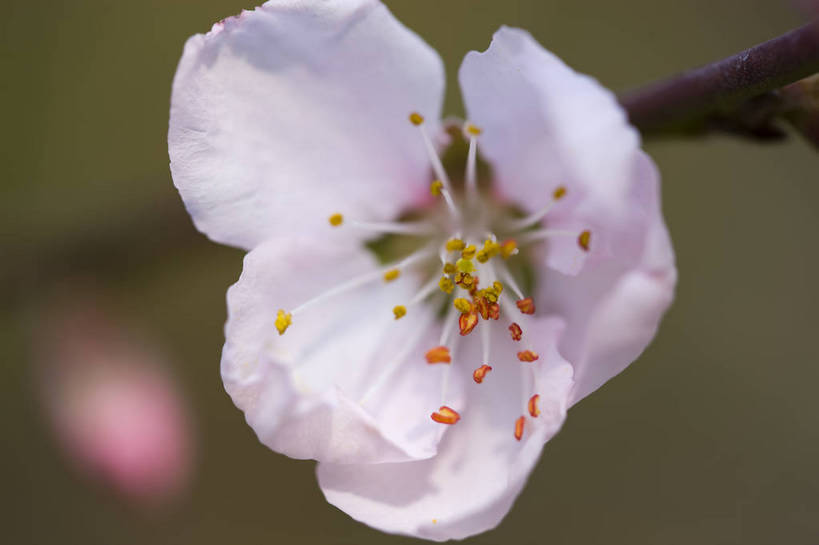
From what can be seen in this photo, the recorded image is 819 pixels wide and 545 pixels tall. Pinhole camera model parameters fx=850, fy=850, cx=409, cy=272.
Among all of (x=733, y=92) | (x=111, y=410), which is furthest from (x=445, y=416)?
(x=111, y=410)

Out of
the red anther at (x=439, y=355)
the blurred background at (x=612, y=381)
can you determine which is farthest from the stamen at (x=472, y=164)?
the blurred background at (x=612, y=381)

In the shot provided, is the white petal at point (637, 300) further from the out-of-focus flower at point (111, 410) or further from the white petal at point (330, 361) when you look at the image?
the out-of-focus flower at point (111, 410)

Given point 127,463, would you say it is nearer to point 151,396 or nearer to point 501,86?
point 151,396

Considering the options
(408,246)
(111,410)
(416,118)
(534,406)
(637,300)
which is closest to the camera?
(637,300)

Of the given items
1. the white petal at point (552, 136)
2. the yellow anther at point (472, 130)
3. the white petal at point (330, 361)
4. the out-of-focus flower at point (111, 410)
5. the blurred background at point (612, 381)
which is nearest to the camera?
the white petal at point (552, 136)

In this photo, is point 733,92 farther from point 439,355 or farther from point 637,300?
point 439,355

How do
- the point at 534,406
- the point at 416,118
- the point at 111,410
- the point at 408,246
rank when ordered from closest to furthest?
the point at 534,406 < the point at 416,118 < the point at 408,246 < the point at 111,410

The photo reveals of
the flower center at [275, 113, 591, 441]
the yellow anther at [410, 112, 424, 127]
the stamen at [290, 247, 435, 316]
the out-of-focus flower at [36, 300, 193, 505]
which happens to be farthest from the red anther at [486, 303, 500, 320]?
the out-of-focus flower at [36, 300, 193, 505]
